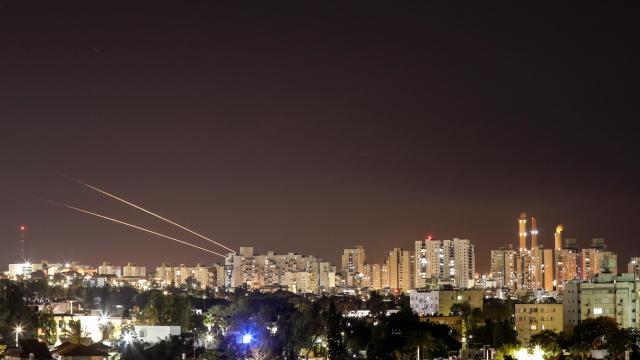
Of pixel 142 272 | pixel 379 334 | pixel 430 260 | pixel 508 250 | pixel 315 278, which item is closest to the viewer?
pixel 379 334

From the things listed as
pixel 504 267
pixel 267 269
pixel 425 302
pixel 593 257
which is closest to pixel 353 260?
pixel 267 269

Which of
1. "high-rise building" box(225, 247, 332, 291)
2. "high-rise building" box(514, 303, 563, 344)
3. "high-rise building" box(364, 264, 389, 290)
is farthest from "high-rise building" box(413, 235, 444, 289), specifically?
"high-rise building" box(514, 303, 563, 344)

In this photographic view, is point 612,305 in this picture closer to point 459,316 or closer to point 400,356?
point 459,316

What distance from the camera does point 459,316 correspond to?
74.1 ft

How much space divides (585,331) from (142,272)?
179ft

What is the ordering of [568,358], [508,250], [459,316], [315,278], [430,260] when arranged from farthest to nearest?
[315,278] → [508,250] → [430,260] → [459,316] → [568,358]

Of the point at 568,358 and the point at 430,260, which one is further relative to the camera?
the point at 430,260

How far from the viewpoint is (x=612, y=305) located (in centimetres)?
2048

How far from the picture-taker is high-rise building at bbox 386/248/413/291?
178 feet

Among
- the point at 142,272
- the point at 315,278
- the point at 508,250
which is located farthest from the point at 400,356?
the point at 142,272

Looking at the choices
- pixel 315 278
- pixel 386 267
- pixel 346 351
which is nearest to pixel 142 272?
pixel 315 278

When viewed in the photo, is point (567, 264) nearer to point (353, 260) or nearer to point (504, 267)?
point (504, 267)

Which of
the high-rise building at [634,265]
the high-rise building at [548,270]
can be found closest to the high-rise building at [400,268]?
the high-rise building at [548,270]

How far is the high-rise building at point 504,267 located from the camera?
50.4m
